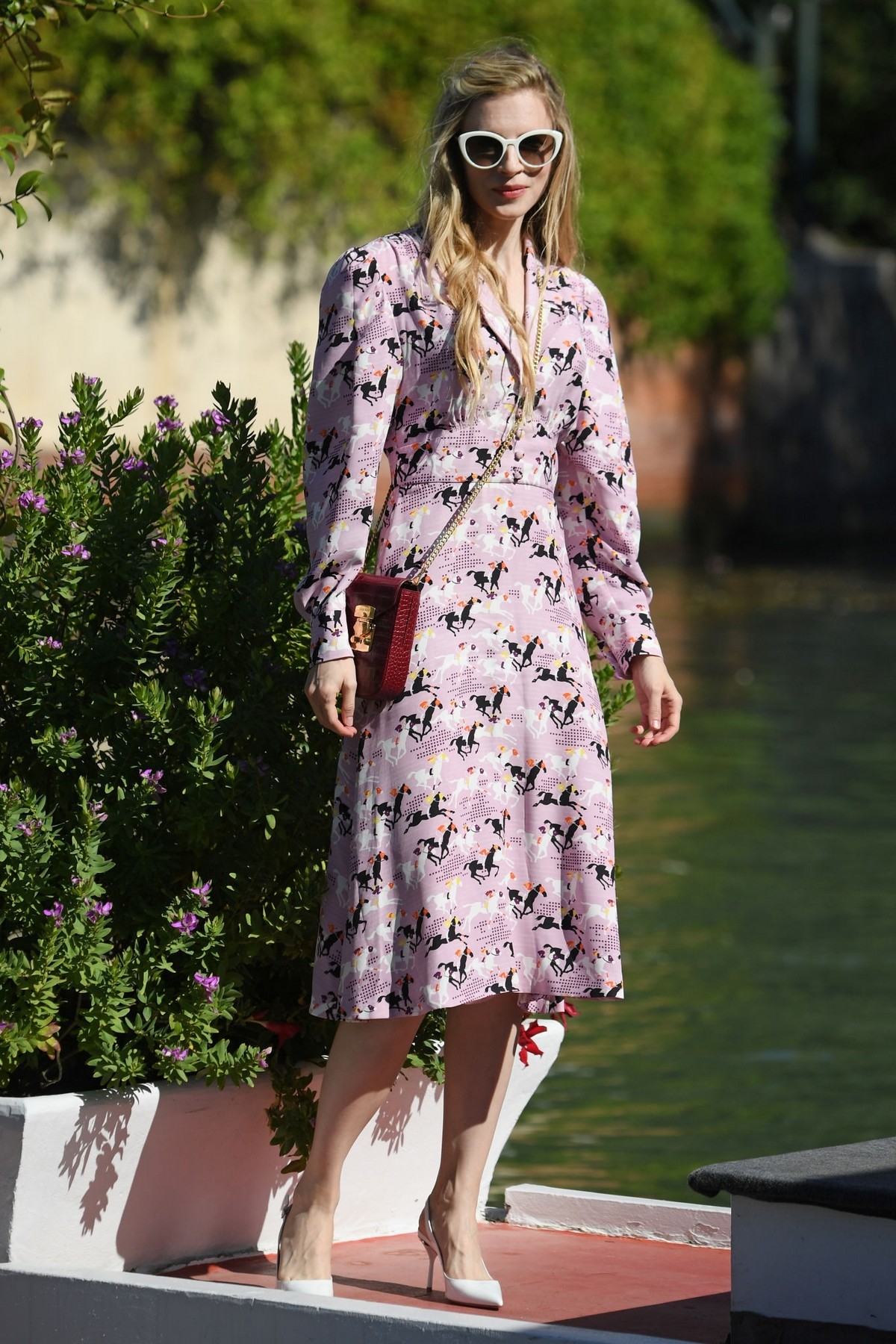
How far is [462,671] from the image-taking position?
3258 mm

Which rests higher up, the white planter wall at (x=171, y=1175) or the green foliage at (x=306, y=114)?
the green foliage at (x=306, y=114)

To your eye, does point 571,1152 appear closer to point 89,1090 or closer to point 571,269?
point 89,1090

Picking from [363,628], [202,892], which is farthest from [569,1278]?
[363,628]

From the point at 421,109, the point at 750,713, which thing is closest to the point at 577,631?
the point at 750,713

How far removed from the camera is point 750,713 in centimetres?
1377

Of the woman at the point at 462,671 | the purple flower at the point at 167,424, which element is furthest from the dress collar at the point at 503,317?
the purple flower at the point at 167,424

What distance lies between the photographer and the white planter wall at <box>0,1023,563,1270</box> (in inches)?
130

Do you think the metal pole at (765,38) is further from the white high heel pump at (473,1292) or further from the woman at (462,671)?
the white high heel pump at (473,1292)

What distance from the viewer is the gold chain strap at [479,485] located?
329 centimetres

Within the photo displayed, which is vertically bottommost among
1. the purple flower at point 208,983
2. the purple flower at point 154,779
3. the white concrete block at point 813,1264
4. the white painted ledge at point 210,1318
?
the white painted ledge at point 210,1318

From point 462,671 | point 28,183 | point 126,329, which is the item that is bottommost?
point 462,671

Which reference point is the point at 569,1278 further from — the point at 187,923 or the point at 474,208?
the point at 474,208

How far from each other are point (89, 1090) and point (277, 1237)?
0.51 m

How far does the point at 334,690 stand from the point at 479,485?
1.35ft
